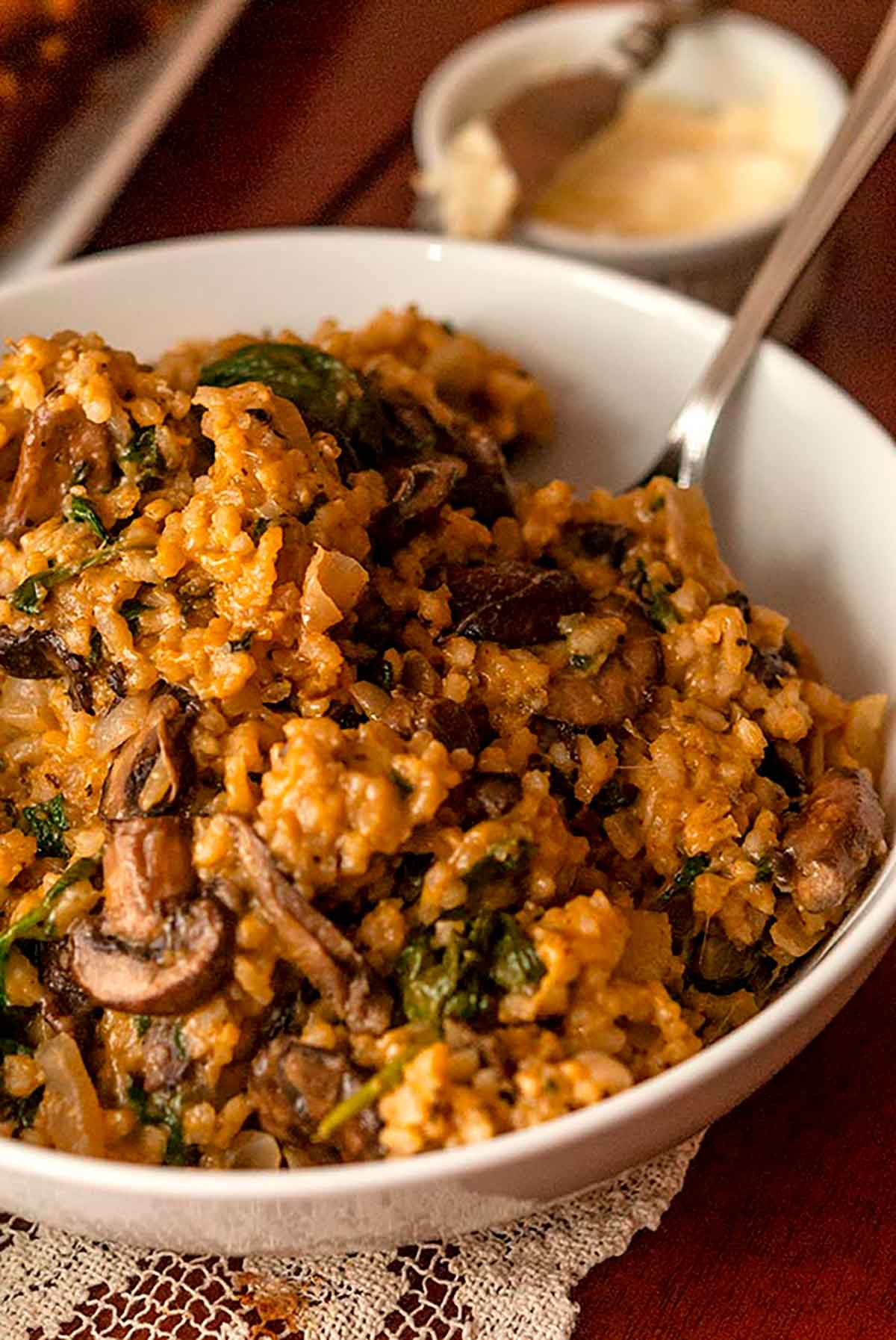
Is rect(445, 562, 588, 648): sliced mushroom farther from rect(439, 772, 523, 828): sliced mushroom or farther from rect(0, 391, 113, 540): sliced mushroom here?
rect(0, 391, 113, 540): sliced mushroom

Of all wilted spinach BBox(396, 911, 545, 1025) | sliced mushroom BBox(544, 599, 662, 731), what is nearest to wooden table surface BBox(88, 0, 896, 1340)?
Result: wilted spinach BBox(396, 911, 545, 1025)

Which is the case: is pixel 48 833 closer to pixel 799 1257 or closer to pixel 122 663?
pixel 122 663

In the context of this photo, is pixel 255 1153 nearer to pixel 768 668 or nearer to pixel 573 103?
pixel 768 668

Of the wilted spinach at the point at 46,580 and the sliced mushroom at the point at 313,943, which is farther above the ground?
the wilted spinach at the point at 46,580

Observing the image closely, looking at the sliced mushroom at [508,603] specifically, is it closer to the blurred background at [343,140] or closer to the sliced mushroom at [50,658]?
the sliced mushroom at [50,658]

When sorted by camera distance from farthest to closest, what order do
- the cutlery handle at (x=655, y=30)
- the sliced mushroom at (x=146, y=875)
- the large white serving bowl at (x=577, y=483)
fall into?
the cutlery handle at (x=655, y=30) < the sliced mushroom at (x=146, y=875) < the large white serving bowl at (x=577, y=483)

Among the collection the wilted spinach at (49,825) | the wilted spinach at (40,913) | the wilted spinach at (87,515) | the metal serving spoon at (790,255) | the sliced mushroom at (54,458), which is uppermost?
the sliced mushroom at (54,458)

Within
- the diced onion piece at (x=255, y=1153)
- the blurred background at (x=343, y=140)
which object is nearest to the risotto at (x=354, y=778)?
the diced onion piece at (x=255, y=1153)
